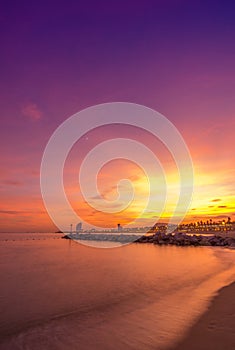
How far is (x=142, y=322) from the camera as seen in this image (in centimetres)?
625

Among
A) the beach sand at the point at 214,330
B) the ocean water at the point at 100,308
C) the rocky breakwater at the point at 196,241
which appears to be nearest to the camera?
the beach sand at the point at 214,330

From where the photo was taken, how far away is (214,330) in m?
5.46

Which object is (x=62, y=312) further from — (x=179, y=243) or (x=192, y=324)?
(x=179, y=243)

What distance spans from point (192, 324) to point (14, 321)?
14.6 ft

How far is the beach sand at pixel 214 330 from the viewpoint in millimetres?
4716

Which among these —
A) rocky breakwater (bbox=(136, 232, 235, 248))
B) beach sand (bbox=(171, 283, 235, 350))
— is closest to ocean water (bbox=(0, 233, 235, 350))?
beach sand (bbox=(171, 283, 235, 350))

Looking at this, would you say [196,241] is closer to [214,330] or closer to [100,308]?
[100,308]

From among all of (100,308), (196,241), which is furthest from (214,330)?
(196,241)

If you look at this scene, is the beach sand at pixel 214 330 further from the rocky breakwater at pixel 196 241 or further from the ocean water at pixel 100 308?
the rocky breakwater at pixel 196 241

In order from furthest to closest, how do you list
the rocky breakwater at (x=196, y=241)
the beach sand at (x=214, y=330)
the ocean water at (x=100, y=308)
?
the rocky breakwater at (x=196, y=241) < the ocean water at (x=100, y=308) < the beach sand at (x=214, y=330)

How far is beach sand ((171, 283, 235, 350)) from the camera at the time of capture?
4.72 m

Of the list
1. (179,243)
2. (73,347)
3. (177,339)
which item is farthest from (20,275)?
(179,243)

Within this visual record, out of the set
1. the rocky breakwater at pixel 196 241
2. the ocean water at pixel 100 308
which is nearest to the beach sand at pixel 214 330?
the ocean water at pixel 100 308

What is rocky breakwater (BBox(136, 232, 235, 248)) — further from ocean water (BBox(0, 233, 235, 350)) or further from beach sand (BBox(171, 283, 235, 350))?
beach sand (BBox(171, 283, 235, 350))
